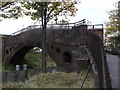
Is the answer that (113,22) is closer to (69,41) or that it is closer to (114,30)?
(114,30)

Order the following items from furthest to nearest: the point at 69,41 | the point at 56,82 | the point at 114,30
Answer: the point at 114,30, the point at 69,41, the point at 56,82

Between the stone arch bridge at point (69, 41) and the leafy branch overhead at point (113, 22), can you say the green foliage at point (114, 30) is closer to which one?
the leafy branch overhead at point (113, 22)

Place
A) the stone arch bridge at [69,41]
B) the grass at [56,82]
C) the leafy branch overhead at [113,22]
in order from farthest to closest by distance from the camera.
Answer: the leafy branch overhead at [113,22]
the stone arch bridge at [69,41]
the grass at [56,82]

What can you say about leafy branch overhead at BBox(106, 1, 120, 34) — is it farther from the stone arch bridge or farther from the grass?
the grass

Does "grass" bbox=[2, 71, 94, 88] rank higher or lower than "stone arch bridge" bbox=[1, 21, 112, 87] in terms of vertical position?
lower

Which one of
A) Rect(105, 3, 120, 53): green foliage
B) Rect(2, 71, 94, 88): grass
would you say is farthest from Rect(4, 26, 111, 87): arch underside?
Rect(105, 3, 120, 53): green foliage

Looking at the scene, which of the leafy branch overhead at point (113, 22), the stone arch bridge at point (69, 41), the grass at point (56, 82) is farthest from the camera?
the leafy branch overhead at point (113, 22)

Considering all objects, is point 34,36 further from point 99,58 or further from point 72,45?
point 99,58

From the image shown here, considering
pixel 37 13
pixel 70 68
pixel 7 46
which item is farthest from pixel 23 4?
pixel 7 46

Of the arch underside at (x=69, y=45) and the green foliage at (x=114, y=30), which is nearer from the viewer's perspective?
the arch underside at (x=69, y=45)

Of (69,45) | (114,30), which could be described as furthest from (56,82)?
(114,30)

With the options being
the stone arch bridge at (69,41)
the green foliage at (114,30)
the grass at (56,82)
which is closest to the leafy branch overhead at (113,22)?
the green foliage at (114,30)

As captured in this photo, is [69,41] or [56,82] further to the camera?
[69,41]

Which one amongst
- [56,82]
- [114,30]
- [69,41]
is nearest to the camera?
[56,82]
